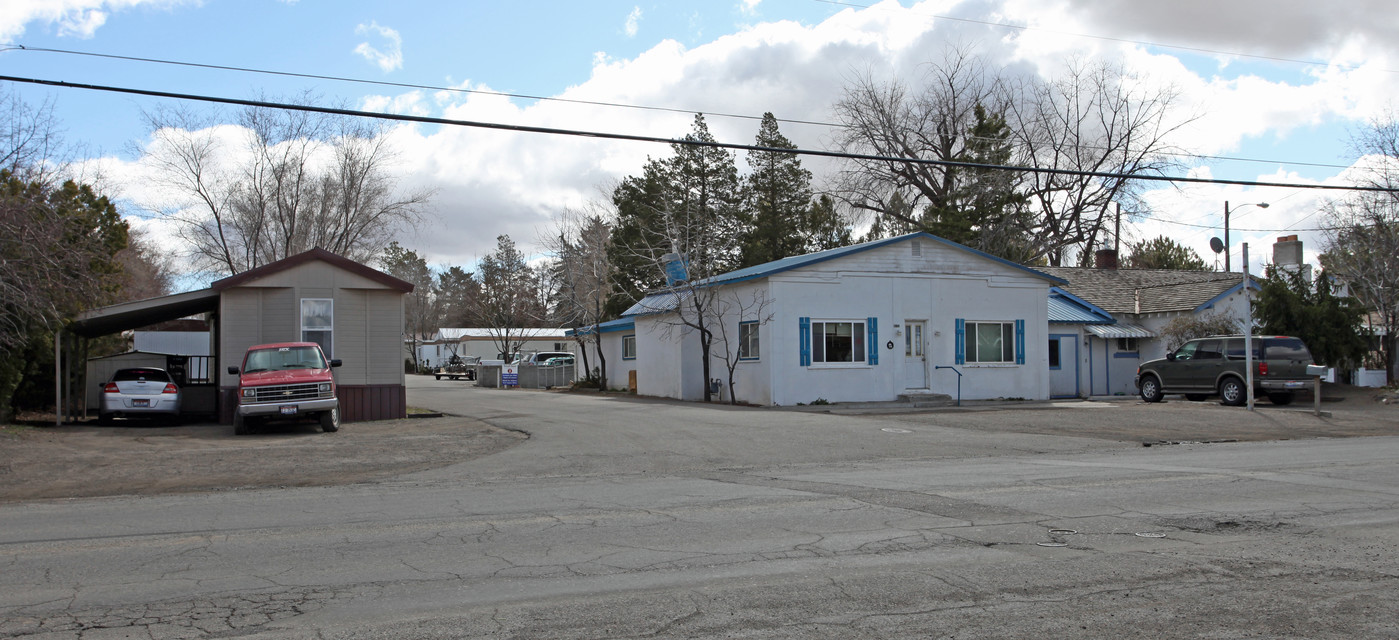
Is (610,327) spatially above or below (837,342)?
above

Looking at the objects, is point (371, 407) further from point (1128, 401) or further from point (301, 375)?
point (1128, 401)

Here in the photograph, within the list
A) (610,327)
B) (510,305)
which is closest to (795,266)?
(610,327)

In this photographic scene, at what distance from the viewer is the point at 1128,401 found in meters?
29.2

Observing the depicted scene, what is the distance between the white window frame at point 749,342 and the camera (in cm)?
2741

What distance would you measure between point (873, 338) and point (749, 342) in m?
3.56

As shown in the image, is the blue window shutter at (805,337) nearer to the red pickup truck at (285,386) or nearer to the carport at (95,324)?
the red pickup truck at (285,386)

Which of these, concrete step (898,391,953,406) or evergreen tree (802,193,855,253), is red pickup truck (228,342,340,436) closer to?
concrete step (898,391,953,406)

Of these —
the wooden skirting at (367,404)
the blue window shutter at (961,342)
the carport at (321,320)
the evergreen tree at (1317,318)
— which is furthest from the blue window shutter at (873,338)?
the wooden skirting at (367,404)

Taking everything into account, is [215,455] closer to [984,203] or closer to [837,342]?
[837,342]

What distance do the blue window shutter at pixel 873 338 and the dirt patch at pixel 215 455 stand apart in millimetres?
11615

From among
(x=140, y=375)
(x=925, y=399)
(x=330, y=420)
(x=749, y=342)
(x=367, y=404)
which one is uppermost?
(x=749, y=342)

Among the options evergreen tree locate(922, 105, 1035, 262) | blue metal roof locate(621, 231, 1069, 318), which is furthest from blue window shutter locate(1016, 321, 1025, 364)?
evergreen tree locate(922, 105, 1035, 262)

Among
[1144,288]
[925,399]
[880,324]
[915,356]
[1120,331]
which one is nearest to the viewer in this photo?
[925,399]

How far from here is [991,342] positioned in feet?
95.5
